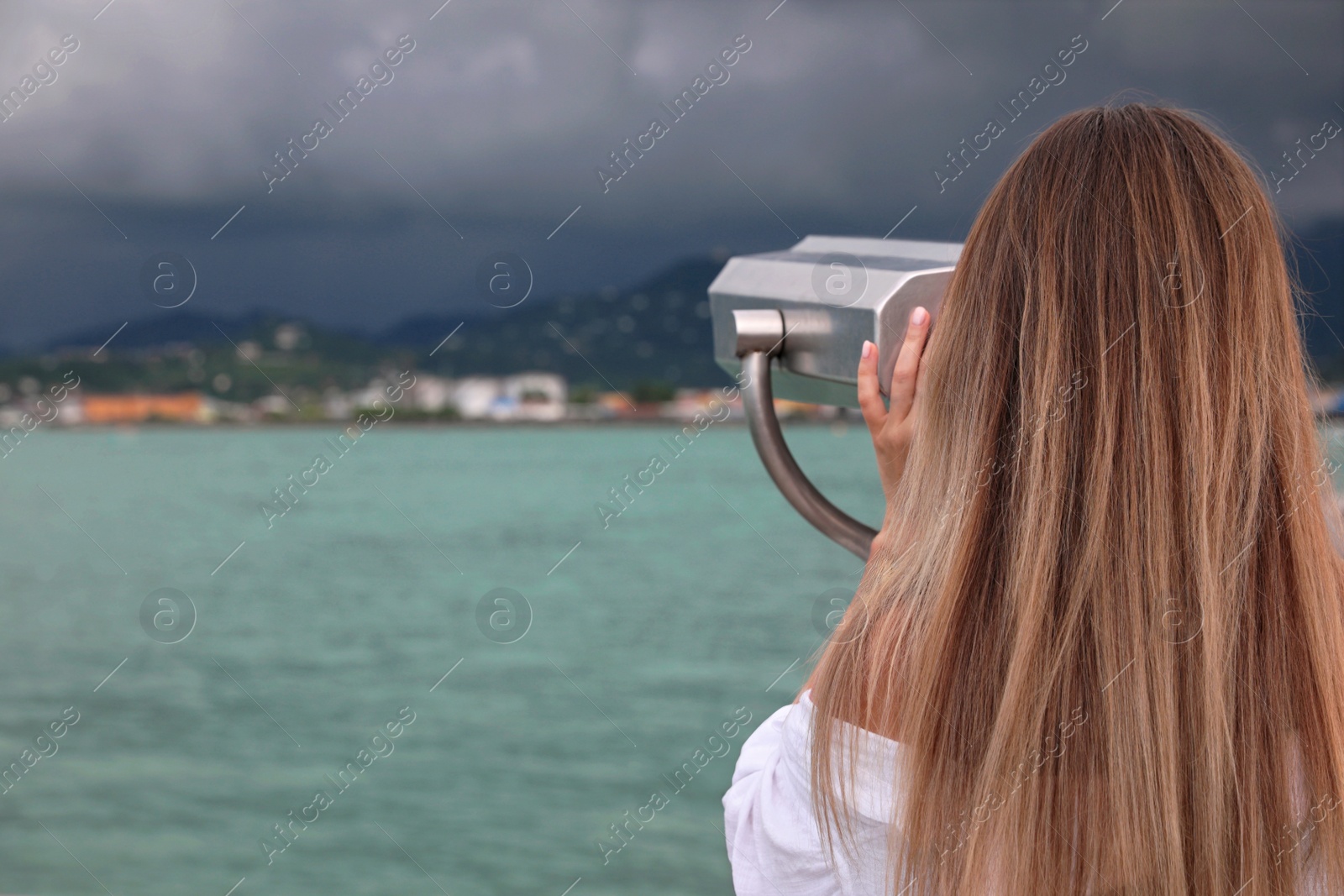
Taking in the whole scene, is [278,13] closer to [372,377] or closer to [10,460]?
[372,377]

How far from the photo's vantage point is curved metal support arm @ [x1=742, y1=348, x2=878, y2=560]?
816 millimetres

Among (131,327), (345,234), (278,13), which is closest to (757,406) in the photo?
(131,327)

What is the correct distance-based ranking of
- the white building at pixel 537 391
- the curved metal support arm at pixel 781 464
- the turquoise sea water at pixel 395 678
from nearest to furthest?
the curved metal support arm at pixel 781 464 < the turquoise sea water at pixel 395 678 < the white building at pixel 537 391

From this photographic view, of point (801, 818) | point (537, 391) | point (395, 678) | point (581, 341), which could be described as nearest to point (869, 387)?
point (801, 818)

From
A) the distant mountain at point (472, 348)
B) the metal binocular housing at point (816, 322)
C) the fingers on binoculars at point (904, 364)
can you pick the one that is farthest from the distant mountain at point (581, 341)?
the fingers on binoculars at point (904, 364)

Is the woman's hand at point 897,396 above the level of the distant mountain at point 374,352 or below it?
above

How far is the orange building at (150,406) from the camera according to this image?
23.2 metres

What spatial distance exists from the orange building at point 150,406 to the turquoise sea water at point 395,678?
4.56 meters

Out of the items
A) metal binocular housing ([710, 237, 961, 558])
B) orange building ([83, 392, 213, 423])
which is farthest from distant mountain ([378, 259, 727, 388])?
metal binocular housing ([710, 237, 961, 558])

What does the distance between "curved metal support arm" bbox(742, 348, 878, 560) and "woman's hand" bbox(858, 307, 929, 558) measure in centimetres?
3

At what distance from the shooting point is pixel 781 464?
0.84 meters

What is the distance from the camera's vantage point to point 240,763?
13.8m

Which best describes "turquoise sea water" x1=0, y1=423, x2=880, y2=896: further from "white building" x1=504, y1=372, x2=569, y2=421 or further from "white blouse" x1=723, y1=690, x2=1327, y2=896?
"white building" x1=504, y1=372, x2=569, y2=421

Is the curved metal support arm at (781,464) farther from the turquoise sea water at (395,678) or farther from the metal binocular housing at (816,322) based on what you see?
the turquoise sea water at (395,678)
